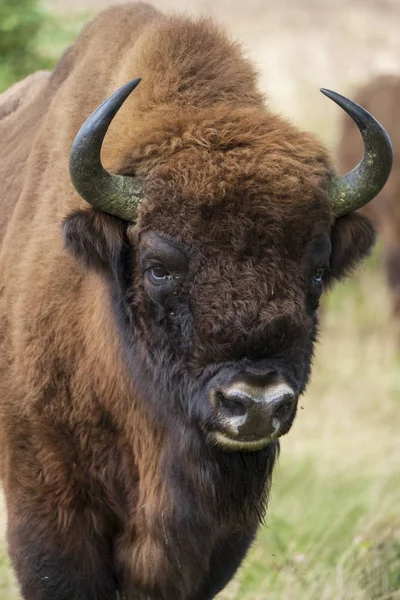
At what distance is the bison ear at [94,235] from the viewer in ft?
15.5

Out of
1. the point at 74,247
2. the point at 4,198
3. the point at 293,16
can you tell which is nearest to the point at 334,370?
the point at 4,198

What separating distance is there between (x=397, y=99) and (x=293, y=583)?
12.2 meters

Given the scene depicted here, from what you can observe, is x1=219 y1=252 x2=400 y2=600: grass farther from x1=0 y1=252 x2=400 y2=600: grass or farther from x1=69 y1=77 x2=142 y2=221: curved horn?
x1=69 y1=77 x2=142 y2=221: curved horn

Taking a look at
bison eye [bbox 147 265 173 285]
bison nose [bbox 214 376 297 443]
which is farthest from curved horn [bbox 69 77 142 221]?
bison nose [bbox 214 376 297 443]

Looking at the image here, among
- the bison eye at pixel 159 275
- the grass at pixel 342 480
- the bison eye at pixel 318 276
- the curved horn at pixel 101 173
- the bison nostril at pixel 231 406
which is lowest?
the grass at pixel 342 480

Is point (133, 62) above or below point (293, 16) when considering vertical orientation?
above

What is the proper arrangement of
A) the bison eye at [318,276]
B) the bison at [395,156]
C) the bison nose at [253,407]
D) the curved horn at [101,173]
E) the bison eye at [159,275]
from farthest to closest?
the bison at [395,156]
the bison eye at [318,276]
the bison eye at [159,275]
the curved horn at [101,173]
the bison nose at [253,407]

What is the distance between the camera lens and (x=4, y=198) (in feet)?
19.7

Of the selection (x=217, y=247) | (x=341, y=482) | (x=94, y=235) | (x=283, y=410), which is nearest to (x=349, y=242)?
(x=217, y=247)

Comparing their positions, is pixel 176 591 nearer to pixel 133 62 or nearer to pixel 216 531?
pixel 216 531

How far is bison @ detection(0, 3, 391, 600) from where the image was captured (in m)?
4.39

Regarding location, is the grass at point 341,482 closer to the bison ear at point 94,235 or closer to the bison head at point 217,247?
the bison head at point 217,247

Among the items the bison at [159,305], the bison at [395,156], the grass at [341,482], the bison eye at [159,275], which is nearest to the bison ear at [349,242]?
the bison at [159,305]

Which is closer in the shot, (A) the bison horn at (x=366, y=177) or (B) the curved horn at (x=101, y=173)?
(B) the curved horn at (x=101, y=173)
